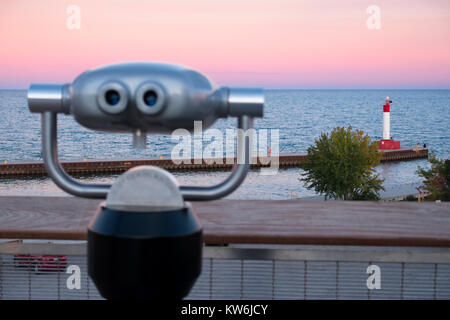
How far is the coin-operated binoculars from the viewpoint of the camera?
560mm

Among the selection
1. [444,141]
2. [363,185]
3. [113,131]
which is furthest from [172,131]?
[444,141]

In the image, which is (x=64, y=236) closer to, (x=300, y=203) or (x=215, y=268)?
(x=215, y=268)

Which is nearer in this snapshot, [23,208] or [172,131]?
[172,131]

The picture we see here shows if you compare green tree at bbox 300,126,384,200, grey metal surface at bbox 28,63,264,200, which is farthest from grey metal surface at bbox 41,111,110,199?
green tree at bbox 300,126,384,200

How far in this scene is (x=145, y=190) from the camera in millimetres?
608

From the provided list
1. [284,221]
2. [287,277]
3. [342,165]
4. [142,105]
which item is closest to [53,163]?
[142,105]

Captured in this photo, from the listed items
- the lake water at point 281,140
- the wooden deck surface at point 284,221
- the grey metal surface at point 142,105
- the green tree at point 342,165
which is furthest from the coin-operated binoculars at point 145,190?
the green tree at point 342,165

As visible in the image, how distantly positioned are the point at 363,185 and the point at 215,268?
3152 cm

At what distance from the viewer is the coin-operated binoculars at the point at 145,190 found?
560 millimetres

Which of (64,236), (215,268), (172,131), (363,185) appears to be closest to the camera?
(172,131)

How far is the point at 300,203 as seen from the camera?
1.30 m
